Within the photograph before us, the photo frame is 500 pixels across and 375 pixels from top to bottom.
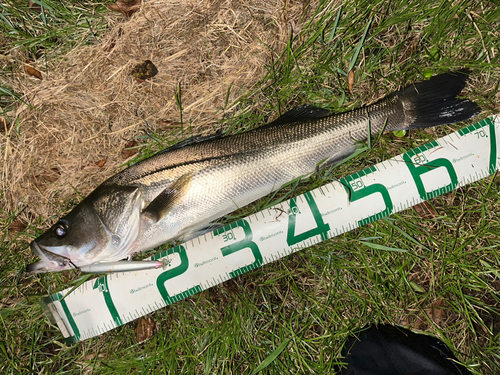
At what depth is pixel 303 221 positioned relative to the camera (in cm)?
271

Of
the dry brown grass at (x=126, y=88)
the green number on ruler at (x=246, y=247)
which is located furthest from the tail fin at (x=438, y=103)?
the green number on ruler at (x=246, y=247)

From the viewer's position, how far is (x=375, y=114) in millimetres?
2674

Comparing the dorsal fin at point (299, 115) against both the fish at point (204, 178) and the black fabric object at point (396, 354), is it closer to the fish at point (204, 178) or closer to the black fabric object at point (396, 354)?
the fish at point (204, 178)

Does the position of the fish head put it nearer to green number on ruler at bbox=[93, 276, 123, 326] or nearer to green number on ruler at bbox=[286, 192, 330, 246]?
green number on ruler at bbox=[93, 276, 123, 326]

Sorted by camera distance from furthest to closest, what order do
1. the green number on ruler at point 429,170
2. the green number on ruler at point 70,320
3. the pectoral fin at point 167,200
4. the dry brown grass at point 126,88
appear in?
the dry brown grass at point 126,88
the green number on ruler at point 70,320
the green number on ruler at point 429,170
the pectoral fin at point 167,200

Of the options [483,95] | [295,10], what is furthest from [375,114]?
[295,10]

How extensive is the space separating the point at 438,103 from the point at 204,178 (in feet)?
7.49

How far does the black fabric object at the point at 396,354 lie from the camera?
2551 millimetres

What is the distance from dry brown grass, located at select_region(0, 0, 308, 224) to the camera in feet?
10.1

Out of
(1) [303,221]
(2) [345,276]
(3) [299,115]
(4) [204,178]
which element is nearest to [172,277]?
(4) [204,178]

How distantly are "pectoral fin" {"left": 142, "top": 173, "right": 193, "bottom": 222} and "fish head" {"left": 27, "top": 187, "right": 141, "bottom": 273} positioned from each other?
0.14 metres

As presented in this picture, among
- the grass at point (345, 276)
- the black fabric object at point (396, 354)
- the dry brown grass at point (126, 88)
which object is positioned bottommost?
the black fabric object at point (396, 354)

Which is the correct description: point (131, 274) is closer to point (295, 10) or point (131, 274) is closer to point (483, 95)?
point (295, 10)

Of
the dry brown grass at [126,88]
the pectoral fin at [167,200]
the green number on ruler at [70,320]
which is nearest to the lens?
the pectoral fin at [167,200]
